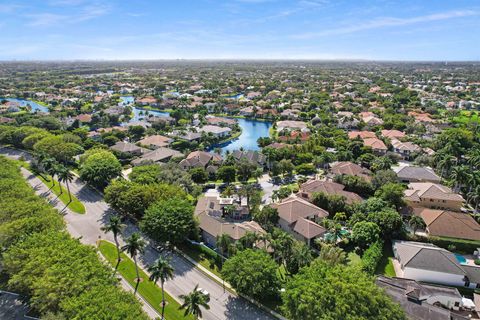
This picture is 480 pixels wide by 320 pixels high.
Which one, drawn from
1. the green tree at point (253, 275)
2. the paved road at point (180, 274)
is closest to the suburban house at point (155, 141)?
the paved road at point (180, 274)

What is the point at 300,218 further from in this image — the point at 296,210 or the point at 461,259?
the point at 461,259

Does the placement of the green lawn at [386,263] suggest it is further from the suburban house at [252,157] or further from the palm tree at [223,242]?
the suburban house at [252,157]

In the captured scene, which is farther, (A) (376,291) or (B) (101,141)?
(B) (101,141)

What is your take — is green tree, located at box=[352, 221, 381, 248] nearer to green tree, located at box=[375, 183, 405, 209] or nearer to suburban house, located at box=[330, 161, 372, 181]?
green tree, located at box=[375, 183, 405, 209]

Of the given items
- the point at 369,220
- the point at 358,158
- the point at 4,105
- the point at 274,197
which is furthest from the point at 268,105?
the point at 4,105

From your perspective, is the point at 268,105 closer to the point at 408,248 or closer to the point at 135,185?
the point at 135,185

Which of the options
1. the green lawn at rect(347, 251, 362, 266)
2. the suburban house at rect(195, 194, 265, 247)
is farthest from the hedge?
the suburban house at rect(195, 194, 265, 247)
